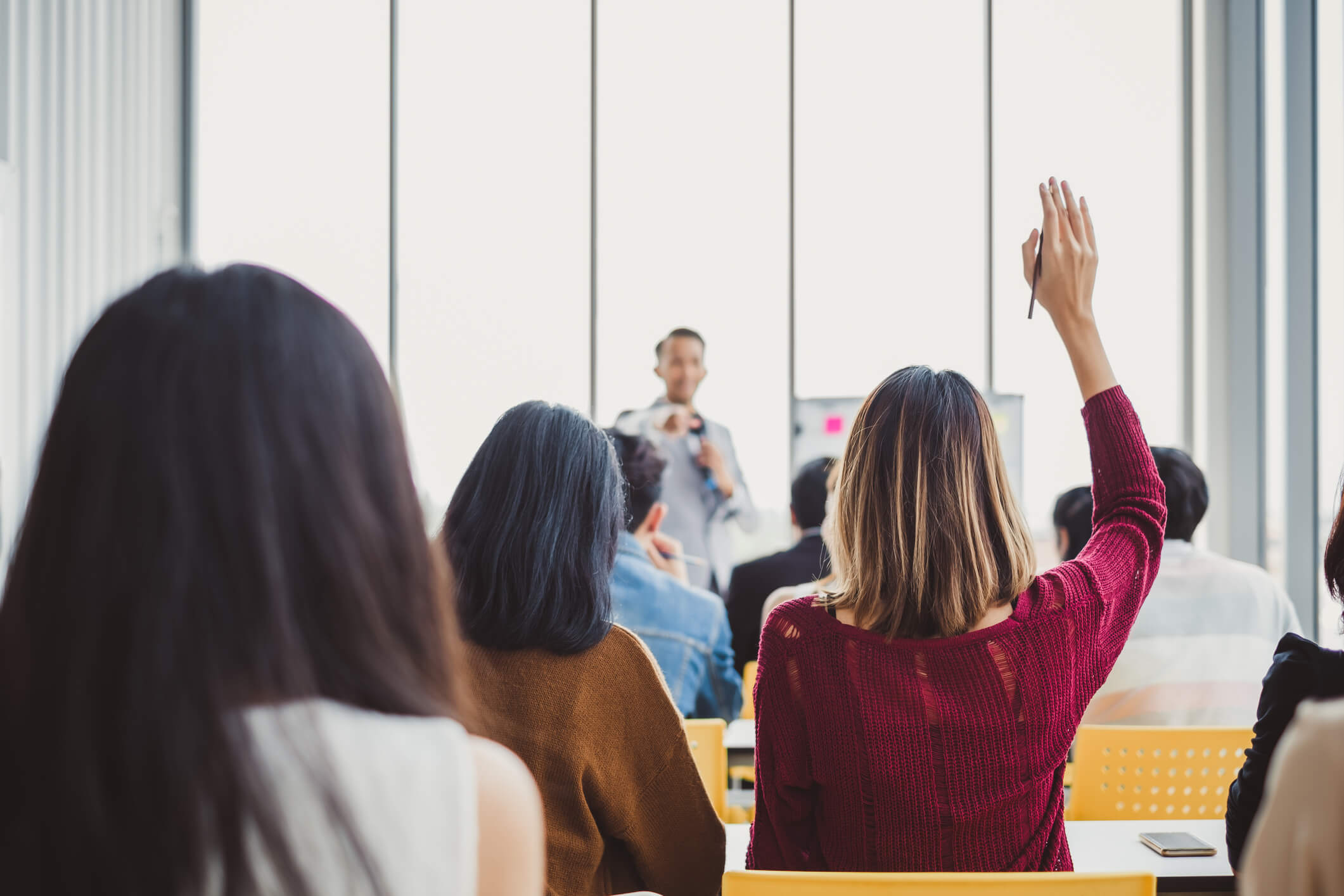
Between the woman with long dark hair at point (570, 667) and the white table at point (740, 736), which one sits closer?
the woman with long dark hair at point (570, 667)

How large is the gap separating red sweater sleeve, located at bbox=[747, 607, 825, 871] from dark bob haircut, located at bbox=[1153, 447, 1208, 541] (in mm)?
1692

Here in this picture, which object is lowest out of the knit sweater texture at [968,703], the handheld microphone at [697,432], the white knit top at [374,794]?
the knit sweater texture at [968,703]

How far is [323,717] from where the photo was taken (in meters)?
0.63

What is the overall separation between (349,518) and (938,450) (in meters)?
1.00

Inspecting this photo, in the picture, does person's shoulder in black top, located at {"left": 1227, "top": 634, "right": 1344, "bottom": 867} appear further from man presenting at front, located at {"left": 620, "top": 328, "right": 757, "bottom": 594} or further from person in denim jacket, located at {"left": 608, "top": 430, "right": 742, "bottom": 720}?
man presenting at front, located at {"left": 620, "top": 328, "right": 757, "bottom": 594}

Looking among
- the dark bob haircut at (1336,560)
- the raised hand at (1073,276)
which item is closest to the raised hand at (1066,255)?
the raised hand at (1073,276)

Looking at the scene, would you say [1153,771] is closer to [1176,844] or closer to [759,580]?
[1176,844]

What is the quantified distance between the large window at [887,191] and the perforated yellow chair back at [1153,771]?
3389mm

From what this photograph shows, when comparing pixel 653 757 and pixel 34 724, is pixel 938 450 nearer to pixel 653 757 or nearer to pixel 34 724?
pixel 653 757

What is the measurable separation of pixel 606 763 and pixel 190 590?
994 millimetres

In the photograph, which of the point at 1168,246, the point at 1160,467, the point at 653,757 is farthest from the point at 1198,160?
the point at 653,757

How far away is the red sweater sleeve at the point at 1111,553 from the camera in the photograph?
1.42 m

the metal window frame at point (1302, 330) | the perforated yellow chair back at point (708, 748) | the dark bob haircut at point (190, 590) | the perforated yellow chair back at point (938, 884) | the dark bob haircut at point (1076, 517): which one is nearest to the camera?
the dark bob haircut at point (190, 590)

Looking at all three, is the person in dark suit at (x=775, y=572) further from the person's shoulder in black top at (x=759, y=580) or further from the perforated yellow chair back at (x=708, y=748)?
the perforated yellow chair back at (x=708, y=748)
